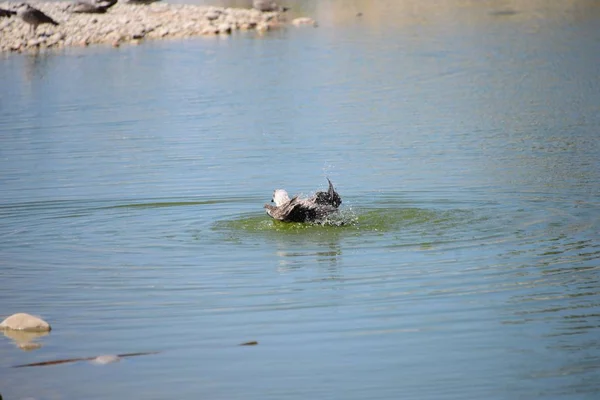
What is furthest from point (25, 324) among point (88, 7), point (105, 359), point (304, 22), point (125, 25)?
point (304, 22)

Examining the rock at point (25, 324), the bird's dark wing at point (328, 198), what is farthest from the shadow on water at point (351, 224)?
the rock at point (25, 324)

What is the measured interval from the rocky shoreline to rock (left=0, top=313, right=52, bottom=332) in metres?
40.2

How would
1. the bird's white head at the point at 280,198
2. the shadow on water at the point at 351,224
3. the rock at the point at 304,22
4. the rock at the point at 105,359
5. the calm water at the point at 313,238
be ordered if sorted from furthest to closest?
the rock at the point at 304,22 < the bird's white head at the point at 280,198 < the shadow on water at the point at 351,224 < the rock at the point at 105,359 < the calm water at the point at 313,238

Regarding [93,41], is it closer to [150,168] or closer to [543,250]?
[150,168]

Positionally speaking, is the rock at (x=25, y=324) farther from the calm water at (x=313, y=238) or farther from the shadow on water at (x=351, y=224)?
the shadow on water at (x=351, y=224)

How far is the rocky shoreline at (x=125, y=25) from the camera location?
5072 centimetres

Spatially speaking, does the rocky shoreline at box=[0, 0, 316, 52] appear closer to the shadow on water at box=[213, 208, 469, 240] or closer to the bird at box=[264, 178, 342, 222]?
the shadow on water at box=[213, 208, 469, 240]

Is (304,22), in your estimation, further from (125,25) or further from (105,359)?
(105,359)

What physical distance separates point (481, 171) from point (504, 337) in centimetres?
898

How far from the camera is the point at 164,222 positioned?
Answer: 1599 centimetres

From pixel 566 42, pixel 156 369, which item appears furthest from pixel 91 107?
pixel 156 369

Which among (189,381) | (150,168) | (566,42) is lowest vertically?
(189,381)

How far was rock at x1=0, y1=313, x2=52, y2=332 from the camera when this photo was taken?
1076 cm

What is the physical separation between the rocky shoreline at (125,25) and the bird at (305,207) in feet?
119
